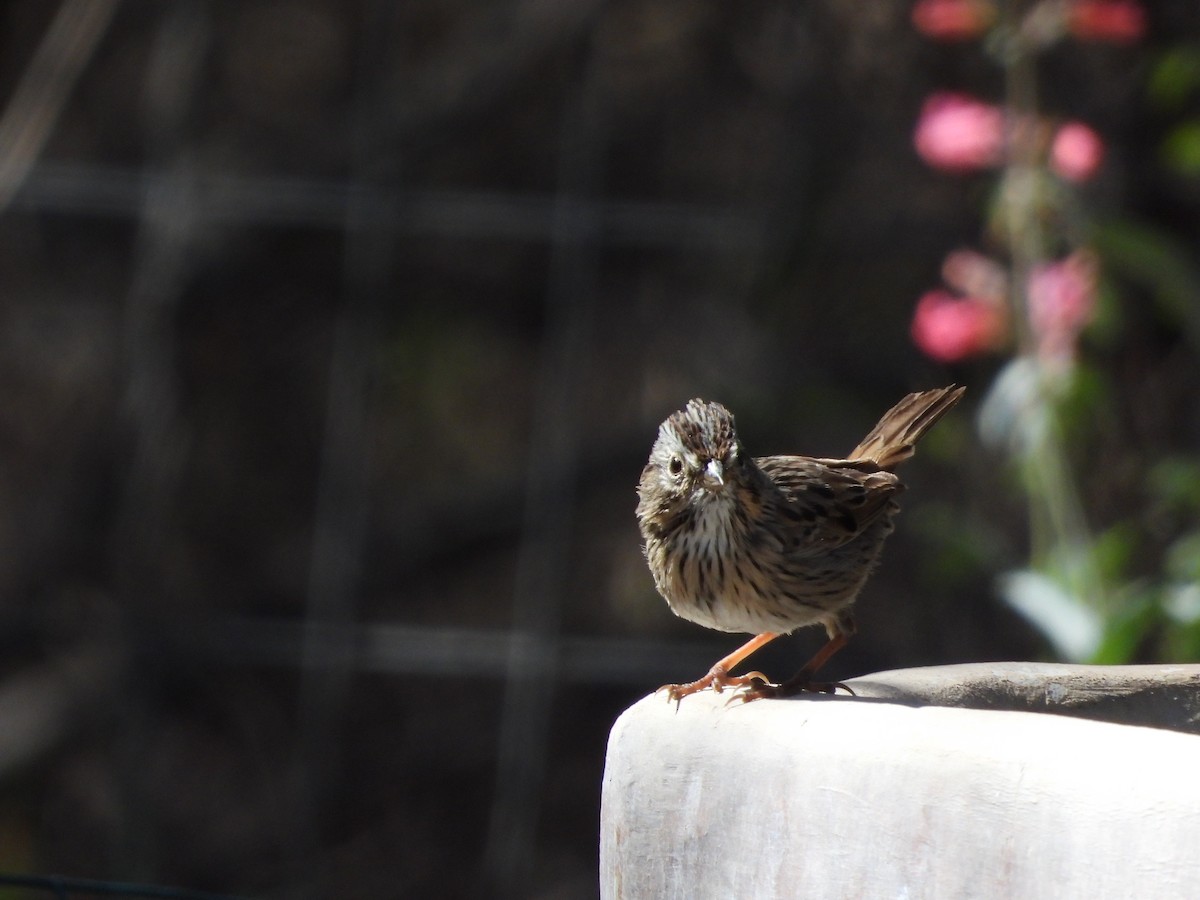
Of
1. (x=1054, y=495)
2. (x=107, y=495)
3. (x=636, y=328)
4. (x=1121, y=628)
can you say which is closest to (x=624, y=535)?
(x=636, y=328)

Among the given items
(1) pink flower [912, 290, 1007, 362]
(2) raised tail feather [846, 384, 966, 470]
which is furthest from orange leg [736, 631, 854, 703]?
(1) pink flower [912, 290, 1007, 362]

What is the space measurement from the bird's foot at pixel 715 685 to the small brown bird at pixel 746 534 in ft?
0.65

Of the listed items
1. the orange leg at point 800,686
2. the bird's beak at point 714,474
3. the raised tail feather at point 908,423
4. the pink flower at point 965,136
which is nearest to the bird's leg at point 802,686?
the orange leg at point 800,686

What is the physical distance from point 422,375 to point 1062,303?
2.82 meters

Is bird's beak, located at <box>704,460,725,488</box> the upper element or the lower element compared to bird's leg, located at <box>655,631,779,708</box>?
upper

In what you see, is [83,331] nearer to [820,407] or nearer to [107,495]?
[107,495]

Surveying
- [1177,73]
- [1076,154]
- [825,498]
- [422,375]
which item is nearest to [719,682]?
[825,498]

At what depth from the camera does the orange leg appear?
93.0 inches

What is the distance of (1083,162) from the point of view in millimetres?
4137

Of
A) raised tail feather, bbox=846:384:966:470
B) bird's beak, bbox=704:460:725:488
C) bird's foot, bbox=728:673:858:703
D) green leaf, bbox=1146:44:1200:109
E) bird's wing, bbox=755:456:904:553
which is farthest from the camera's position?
green leaf, bbox=1146:44:1200:109

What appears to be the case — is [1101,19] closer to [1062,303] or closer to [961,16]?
[961,16]

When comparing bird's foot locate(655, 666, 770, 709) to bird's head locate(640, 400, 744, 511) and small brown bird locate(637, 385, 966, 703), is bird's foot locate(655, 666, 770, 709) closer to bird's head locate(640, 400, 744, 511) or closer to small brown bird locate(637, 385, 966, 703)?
small brown bird locate(637, 385, 966, 703)

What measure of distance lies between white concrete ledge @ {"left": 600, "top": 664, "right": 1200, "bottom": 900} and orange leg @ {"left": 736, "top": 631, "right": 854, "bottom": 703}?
13 cm

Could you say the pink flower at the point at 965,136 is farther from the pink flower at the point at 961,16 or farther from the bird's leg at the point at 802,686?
the bird's leg at the point at 802,686
